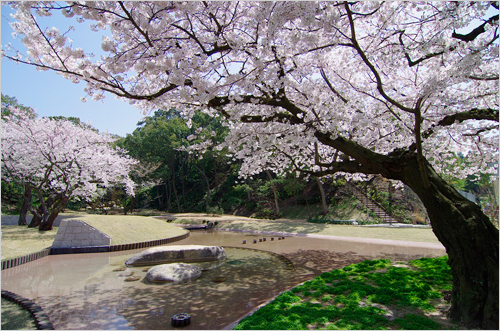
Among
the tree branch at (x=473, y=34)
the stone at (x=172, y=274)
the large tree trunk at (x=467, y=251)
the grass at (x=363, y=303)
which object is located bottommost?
the stone at (x=172, y=274)

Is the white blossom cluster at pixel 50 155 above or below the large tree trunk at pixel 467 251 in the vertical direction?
above

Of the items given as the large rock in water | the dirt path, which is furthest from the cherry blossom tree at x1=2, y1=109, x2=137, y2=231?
the dirt path

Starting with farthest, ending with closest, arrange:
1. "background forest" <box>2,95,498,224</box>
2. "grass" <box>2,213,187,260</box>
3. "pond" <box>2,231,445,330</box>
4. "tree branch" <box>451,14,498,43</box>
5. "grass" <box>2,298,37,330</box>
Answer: "background forest" <box>2,95,498,224</box> → "grass" <box>2,213,187,260</box> → "tree branch" <box>451,14,498,43</box> → "pond" <box>2,231,445,330</box> → "grass" <box>2,298,37,330</box>

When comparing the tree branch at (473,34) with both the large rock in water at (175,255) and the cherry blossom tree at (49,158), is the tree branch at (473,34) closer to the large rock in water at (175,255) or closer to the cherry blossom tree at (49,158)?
the large rock in water at (175,255)

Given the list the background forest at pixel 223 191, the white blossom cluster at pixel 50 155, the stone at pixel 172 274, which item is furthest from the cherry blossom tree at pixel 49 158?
the stone at pixel 172 274

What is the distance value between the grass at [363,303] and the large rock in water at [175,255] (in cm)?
379

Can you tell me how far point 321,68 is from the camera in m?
7.10

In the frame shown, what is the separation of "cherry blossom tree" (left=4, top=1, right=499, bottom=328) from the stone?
3023 millimetres

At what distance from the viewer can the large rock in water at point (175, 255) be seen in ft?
26.7

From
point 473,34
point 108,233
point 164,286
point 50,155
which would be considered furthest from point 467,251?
point 50,155

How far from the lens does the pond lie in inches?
173

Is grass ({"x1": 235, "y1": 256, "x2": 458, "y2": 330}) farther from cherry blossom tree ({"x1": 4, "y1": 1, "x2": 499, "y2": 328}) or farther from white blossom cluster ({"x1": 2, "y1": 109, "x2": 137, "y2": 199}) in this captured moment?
white blossom cluster ({"x1": 2, "y1": 109, "x2": 137, "y2": 199})

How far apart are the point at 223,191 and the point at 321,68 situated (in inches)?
955

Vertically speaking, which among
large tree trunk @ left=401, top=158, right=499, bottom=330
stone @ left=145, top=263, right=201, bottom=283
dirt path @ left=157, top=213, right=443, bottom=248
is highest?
large tree trunk @ left=401, top=158, right=499, bottom=330
